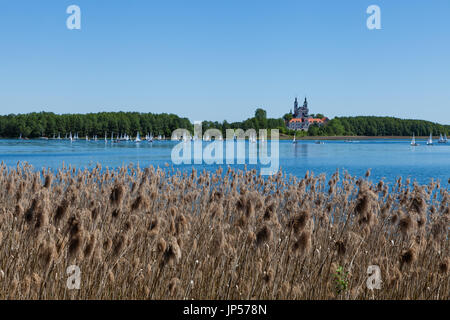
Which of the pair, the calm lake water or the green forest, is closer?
the calm lake water

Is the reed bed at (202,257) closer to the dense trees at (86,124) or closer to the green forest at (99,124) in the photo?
the green forest at (99,124)

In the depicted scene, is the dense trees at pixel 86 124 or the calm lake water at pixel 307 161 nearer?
the calm lake water at pixel 307 161

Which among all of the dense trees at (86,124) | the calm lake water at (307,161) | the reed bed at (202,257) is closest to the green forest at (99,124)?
the dense trees at (86,124)

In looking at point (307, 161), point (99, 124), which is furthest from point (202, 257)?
point (99, 124)

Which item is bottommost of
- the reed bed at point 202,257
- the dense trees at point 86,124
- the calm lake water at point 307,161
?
the calm lake water at point 307,161

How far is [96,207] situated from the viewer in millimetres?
4973

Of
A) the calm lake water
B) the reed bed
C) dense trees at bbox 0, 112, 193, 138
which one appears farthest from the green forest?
the reed bed

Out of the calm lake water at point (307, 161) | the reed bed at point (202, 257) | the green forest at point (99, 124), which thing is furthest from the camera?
the green forest at point (99, 124)

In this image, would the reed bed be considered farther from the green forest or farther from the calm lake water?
the green forest

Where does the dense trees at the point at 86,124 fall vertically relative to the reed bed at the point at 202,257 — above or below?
above

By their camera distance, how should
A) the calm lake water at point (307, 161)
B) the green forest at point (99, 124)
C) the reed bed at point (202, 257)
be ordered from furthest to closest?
the green forest at point (99, 124), the calm lake water at point (307, 161), the reed bed at point (202, 257)
